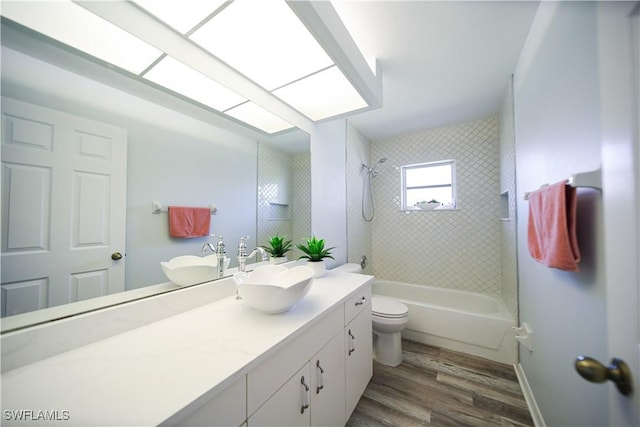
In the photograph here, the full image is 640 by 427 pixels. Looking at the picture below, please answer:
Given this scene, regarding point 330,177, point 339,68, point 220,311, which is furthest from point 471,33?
point 220,311

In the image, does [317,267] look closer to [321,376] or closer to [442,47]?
[321,376]

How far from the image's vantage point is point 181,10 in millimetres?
914

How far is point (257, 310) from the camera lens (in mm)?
967

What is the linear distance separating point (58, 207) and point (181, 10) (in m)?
0.93

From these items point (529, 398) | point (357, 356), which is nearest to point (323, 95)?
point (357, 356)

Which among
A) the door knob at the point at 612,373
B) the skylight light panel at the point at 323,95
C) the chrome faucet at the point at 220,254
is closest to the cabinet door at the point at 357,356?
the chrome faucet at the point at 220,254

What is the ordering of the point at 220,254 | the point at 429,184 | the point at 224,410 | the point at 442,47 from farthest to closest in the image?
the point at 429,184, the point at 442,47, the point at 220,254, the point at 224,410

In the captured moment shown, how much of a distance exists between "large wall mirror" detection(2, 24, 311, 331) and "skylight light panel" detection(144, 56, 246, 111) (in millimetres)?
69

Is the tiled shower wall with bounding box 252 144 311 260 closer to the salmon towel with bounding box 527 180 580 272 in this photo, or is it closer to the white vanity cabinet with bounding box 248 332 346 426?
the white vanity cabinet with bounding box 248 332 346 426

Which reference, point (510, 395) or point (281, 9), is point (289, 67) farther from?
point (510, 395)

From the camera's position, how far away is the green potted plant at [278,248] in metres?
1.55

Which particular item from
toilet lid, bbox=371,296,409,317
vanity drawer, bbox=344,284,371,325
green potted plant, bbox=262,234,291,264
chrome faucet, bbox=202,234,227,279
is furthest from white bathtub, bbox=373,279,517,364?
chrome faucet, bbox=202,234,227,279

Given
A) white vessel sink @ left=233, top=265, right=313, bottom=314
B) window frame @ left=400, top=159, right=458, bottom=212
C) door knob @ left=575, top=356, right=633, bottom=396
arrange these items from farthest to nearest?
window frame @ left=400, top=159, right=458, bottom=212 → white vessel sink @ left=233, top=265, right=313, bottom=314 → door knob @ left=575, top=356, right=633, bottom=396

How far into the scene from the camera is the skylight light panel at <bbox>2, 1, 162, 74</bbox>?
2.14 feet
